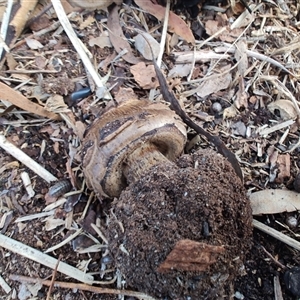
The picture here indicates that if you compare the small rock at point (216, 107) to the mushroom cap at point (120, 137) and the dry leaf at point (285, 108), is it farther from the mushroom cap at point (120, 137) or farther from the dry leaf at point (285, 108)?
the mushroom cap at point (120, 137)

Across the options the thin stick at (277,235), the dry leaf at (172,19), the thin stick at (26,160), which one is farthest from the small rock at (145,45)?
the thin stick at (277,235)

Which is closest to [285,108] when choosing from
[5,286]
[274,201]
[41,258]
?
[274,201]

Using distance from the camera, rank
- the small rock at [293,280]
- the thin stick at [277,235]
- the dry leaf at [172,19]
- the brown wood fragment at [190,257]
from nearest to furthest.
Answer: the brown wood fragment at [190,257], the small rock at [293,280], the thin stick at [277,235], the dry leaf at [172,19]

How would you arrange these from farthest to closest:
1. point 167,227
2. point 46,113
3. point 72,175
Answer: point 46,113 < point 72,175 < point 167,227

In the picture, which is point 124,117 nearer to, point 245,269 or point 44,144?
point 44,144

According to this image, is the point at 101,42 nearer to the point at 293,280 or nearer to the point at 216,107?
the point at 216,107

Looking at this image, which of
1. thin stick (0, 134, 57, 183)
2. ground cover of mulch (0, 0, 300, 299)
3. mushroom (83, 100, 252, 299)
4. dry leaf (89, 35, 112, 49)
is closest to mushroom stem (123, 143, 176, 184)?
mushroom (83, 100, 252, 299)

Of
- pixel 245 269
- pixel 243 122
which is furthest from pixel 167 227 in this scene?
pixel 243 122
